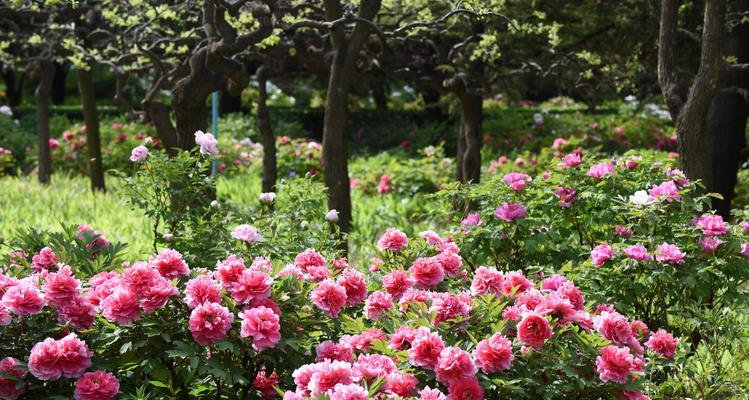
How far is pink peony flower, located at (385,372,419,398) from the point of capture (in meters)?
2.49

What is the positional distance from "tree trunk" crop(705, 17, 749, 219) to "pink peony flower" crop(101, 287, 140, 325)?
23.4 ft

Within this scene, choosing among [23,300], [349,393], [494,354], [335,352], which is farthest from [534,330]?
[23,300]

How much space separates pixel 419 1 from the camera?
7586 millimetres

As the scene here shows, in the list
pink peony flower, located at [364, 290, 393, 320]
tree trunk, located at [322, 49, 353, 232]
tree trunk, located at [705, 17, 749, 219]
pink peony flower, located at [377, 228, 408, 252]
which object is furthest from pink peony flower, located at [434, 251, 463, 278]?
tree trunk, located at [705, 17, 749, 219]

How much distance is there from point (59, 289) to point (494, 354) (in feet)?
4.74

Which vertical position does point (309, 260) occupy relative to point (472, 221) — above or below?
above

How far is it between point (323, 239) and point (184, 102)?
2.75 meters

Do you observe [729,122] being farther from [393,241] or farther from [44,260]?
[44,260]

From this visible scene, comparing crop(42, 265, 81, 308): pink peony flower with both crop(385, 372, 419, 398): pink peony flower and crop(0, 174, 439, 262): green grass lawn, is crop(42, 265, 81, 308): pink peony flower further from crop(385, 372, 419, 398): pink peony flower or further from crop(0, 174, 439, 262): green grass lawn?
crop(0, 174, 439, 262): green grass lawn

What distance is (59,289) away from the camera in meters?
2.81

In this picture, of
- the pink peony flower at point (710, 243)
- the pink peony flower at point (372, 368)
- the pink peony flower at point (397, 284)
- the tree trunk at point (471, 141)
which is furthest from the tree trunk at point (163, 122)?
the pink peony flower at point (372, 368)

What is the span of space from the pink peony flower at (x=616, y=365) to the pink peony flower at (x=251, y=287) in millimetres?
1111

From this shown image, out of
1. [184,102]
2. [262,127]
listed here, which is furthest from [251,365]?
[262,127]

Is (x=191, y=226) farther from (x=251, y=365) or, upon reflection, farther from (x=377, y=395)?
(x=377, y=395)
